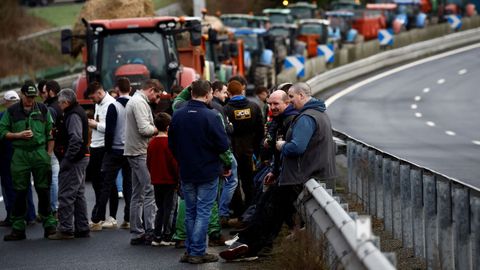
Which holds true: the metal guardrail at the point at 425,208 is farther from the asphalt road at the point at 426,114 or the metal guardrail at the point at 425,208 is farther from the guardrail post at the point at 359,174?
the asphalt road at the point at 426,114

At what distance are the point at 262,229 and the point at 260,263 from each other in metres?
0.32

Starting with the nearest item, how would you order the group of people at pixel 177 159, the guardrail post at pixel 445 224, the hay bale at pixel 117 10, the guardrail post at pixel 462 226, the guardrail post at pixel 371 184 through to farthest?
the guardrail post at pixel 462 226 < the guardrail post at pixel 445 224 < the group of people at pixel 177 159 < the guardrail post at pixel 371 184 < the hay bale at pixel 117 10

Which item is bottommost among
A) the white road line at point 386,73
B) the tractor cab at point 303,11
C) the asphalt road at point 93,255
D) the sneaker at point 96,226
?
the white road line at point 386,73

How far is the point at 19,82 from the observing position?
5203 centimetres

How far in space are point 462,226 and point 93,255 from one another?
5366 mm

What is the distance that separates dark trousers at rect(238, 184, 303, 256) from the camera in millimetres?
13086

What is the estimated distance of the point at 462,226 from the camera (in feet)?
33.8

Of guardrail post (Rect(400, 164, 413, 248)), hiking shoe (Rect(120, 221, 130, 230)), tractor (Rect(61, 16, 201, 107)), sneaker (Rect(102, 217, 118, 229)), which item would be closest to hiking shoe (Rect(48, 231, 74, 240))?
sneaker (Rect(102, 217, 118, 229))

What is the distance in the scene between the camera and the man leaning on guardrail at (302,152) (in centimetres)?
1253

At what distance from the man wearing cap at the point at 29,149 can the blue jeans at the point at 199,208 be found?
3.32m

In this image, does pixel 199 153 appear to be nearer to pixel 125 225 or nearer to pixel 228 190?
pixel 228 190

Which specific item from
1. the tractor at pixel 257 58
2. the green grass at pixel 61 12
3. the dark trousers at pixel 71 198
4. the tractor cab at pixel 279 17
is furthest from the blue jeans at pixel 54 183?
the green grass at pixel 61 12

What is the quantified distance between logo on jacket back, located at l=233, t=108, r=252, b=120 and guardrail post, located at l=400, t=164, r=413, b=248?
4068 mm

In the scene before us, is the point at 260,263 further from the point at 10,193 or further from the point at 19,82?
the point at 19,82
